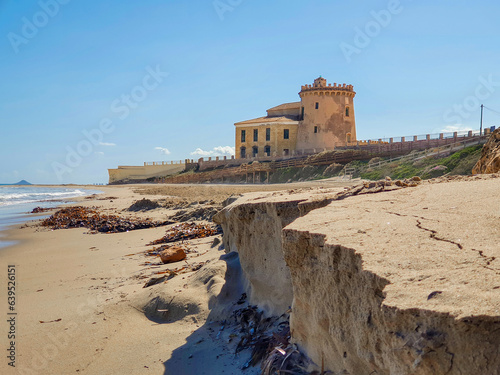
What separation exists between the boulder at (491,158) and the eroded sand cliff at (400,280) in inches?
108

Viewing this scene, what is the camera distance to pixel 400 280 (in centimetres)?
181

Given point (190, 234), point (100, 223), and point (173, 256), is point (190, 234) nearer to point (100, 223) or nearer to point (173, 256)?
point (173, 256)

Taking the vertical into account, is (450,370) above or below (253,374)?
above

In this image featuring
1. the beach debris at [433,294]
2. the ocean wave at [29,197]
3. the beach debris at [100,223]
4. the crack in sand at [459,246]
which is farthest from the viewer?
the ocean wave at [29,197]

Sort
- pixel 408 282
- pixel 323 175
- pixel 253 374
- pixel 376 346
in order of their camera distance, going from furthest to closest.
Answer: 1. pixel 323 175
2. pixel 253 374
3. pixel 376 346
4. pixel 408 282

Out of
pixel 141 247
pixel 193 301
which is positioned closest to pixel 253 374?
pixel 193 301

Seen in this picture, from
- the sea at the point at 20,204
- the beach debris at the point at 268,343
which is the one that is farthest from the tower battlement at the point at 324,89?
A: the beach debris at the point at 268,343

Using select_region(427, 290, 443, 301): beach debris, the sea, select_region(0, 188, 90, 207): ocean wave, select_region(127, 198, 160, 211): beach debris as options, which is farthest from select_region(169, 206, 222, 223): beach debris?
select_region(0, 188, 90, 207): ocean wave

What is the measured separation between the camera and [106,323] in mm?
4895

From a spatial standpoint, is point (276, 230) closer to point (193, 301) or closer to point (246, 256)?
point (246, 256)

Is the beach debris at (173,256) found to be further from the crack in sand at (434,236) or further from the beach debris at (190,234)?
the crack in sand at (434,236)

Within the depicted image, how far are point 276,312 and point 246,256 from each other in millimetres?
1001

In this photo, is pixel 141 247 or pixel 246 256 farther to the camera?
pixel 141 247

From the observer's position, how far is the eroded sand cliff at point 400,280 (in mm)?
1518
